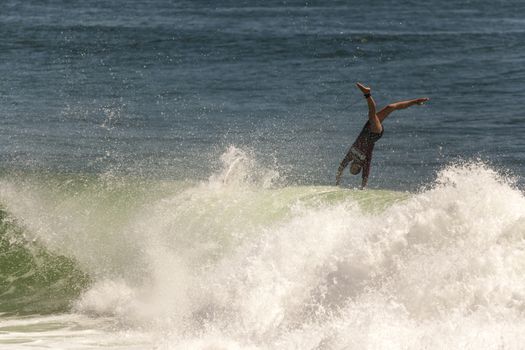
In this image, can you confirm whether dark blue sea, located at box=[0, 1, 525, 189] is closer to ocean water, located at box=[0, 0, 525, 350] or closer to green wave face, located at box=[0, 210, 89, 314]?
ocean water, located at box=[0, 0, 525, 350]

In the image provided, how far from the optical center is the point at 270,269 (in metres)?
13.9

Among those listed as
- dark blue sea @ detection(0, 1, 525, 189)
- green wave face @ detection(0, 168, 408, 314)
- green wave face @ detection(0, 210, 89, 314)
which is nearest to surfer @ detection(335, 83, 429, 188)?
green wave face @ detection(0, 168, 408, 314)

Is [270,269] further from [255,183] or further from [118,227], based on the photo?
[255,183]

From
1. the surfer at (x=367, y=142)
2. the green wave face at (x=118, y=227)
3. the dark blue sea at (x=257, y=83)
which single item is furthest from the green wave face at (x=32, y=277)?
the dark blue sea at (x=257, y=83)

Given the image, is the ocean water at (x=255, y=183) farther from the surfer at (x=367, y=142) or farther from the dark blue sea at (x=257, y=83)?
the surfer at (x=367, y=142)

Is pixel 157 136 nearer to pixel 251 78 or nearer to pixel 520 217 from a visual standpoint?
pixel 251 78

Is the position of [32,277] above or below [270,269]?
below

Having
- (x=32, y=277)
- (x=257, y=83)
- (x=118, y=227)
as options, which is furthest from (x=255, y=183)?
(x=257, y=83)

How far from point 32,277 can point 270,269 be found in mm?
5032

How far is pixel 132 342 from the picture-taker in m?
13.6

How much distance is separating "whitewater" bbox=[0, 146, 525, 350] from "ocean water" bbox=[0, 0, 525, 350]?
0.11 feet

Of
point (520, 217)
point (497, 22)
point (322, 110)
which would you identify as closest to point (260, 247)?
point (520, 217)

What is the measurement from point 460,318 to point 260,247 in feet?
11.5

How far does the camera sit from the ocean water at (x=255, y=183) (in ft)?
41.7
